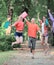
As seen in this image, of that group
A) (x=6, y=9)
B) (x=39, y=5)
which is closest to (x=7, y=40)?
(x=6, y=9)

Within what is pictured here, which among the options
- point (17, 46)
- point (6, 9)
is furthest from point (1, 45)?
point (6, 9)

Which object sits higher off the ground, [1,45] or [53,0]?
[53,0]

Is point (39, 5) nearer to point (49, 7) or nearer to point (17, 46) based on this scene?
point (49, 7)

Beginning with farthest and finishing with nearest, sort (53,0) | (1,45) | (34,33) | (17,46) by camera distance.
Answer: (53,0)
(17,46)
(1,45)
(34,33)

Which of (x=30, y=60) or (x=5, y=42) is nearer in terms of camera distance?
(x=30, y=60)

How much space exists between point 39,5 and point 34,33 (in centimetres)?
1439

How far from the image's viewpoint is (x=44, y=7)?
30484mm

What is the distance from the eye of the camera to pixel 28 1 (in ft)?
96.1

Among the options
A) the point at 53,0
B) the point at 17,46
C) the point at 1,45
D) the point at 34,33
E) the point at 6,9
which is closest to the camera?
the point at 34,33

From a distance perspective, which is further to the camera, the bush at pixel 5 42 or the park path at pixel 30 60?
the bush at pixel 5 42

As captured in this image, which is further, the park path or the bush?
the bush

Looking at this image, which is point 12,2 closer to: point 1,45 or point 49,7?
point 49,7

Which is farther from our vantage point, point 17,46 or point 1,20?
point 1,20

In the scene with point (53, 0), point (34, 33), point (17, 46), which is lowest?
A: point (17, 46)
